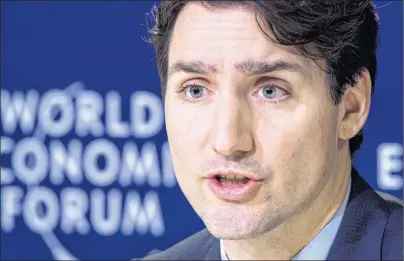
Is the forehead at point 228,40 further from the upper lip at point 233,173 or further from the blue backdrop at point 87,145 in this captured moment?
the blue backdrop at point 87,145

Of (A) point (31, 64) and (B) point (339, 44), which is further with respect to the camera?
(A) point (31, 64)

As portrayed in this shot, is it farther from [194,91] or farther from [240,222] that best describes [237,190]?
[194,91]

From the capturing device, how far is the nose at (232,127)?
1.25 m

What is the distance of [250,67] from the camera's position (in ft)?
4.18

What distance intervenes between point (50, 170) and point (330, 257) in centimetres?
129

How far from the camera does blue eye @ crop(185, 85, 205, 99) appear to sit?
1341 mm

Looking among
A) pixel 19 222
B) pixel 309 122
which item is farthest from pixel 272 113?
pixel 19 222

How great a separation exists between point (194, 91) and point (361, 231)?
37 cm

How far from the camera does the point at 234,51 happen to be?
1.28m

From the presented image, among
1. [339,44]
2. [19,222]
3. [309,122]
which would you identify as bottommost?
[19,222]

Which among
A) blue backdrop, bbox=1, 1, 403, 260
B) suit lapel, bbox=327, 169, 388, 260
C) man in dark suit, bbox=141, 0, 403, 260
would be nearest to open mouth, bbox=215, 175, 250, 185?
man in dark suit, bbox=141, 0, 403, 260

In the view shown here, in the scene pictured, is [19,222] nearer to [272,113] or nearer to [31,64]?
[31,64]

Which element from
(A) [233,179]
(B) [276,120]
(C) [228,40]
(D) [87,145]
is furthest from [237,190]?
(D) [87,145]

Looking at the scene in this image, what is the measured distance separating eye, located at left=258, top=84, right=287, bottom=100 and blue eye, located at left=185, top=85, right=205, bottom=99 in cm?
10
